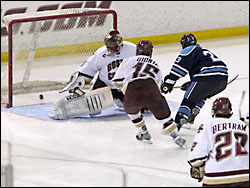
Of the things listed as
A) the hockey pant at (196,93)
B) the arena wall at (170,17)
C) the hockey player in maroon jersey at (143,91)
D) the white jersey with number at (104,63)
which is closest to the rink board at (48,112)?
the white jersey with number at (104,63)

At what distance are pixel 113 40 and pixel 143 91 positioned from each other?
1.02m

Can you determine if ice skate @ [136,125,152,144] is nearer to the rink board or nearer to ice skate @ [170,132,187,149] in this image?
ice skate @ [170,132,187,149]

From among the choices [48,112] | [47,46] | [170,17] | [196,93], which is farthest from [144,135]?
[170,17]

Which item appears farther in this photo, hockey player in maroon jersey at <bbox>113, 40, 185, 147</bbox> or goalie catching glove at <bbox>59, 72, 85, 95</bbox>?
goalie catching glove at <bbox>59, 72, 85, 95</bbox>

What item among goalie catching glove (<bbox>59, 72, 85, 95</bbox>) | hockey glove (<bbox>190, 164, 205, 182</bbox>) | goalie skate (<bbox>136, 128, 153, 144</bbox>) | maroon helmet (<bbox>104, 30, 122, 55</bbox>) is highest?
maroon helmet (<bbox>104, 30, 122, 55</bbox>)

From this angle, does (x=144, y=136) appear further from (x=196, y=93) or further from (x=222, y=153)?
(x=222, y=153)

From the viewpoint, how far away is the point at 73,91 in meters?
6.56

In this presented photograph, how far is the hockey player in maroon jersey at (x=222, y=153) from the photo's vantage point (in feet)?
12.5

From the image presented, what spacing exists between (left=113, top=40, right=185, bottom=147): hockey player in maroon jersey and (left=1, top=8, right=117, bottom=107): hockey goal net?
1558 mm

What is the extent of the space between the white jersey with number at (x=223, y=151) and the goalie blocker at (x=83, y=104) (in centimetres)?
260

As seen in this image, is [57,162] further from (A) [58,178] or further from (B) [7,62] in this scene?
(B) [7,62]

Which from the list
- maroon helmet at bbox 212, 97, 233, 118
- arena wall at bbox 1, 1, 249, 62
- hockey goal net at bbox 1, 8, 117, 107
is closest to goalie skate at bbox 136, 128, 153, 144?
hockey goal net at bbox 1, 8, 117, 107

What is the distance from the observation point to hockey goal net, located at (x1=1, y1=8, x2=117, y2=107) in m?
7.17

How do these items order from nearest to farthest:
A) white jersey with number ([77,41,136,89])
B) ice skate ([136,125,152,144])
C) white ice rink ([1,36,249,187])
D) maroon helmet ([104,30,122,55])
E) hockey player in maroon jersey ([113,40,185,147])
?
white ice rink ([1,36,249,187])
hockey player in maroon jersey ([113,40,185,147])
ice skate ([136,125,152,144])
maroon helmet ([104,30,122,55])
white jersey with number ([77,41,136,89])
